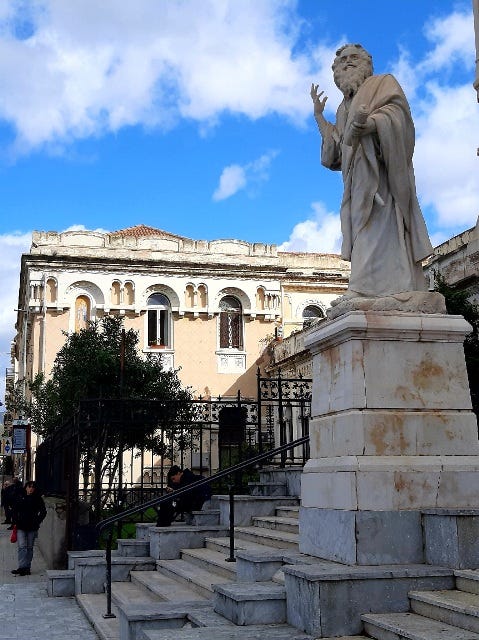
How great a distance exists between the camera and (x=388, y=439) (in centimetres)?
580

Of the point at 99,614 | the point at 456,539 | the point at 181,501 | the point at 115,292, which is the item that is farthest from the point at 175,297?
the point at 456,539

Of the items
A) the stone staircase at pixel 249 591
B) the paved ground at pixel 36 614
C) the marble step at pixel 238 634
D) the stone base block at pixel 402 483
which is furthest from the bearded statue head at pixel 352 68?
the paved ground at pixel 36 614

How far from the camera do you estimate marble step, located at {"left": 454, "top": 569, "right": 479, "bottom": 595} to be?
16.1 ft

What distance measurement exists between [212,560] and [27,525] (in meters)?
5.81

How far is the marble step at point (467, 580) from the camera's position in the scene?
4.91m

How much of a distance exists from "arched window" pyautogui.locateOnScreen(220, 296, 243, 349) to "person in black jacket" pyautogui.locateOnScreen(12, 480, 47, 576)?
20851 mm

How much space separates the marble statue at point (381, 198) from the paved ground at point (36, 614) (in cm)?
476

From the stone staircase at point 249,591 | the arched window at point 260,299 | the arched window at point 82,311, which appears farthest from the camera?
the arched window at point 260,299

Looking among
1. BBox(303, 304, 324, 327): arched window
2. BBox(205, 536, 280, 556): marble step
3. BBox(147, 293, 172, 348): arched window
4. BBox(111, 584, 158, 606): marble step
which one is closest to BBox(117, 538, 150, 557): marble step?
BBox(111, 584, 158, 606): marble step

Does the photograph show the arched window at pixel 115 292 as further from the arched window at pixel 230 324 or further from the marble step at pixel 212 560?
the marble step at pixel 212 560

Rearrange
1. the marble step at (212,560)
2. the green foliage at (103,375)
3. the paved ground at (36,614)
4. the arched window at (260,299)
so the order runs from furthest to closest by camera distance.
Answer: the arched window at (260,299) → the green foliage at (103,375) → the paved ground at (36,614) → the marble step at (212,560)

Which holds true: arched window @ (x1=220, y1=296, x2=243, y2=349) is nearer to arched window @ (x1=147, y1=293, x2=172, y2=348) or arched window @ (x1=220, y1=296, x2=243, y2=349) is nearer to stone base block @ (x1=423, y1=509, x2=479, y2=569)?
arched window @ (x1=147, y1=293, x2=172, y2=348)

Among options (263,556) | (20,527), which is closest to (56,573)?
(20,527)

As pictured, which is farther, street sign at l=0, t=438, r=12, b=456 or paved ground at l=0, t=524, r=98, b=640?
street sign at l=0, t=438, r=12, b=456
